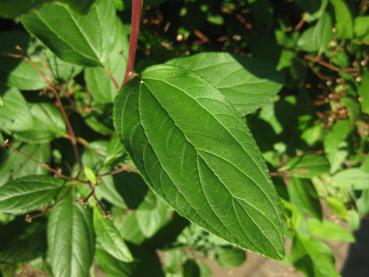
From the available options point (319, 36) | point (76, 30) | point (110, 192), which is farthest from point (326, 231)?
point (76, 30)

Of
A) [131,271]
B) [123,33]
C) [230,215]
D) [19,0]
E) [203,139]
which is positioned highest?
[19,0]

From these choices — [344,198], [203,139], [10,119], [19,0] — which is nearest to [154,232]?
[10,119]

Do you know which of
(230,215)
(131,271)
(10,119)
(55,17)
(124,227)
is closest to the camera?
(230,215)

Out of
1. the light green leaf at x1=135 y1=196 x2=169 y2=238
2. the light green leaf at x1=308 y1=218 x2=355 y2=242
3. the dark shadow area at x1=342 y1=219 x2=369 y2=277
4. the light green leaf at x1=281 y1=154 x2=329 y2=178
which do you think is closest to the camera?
the light green leaf at x1=281 y1=154 x2=329 y2=178

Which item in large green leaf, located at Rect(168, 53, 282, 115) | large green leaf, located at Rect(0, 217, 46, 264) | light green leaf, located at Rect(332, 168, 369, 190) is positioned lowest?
light green leaf, located at Rect(332, 168, 369, 190)

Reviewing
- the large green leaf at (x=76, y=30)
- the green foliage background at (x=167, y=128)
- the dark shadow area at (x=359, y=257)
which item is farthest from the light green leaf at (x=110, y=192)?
the dark shadow area at (x=359, y=257)

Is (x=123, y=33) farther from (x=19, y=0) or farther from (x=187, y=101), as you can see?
(x=19, y=0)

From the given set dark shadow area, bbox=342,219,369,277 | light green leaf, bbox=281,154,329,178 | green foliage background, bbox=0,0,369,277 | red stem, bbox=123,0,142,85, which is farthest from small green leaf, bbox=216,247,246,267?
dark shadow area, bbox=342,219,369,277

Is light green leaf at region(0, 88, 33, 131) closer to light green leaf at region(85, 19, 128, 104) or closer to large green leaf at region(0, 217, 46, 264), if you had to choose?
light green leaf at region(85, 19, 128, 104)
